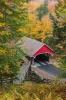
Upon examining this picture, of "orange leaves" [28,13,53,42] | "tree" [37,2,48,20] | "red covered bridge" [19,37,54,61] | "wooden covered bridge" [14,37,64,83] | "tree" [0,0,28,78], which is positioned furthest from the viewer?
"tree" [37,2,48,20]

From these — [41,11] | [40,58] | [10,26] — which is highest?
[10,26]

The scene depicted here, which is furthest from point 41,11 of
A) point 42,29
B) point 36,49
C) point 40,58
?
point 36,49

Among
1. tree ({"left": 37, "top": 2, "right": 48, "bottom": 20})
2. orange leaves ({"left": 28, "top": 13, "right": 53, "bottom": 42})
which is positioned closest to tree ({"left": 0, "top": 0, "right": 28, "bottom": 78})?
orange leaves ({"left": 28, "top": 13, "right": 53, "bottom": 42})

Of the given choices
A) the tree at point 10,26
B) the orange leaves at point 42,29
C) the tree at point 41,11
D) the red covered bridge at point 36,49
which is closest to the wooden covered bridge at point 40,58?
the red covered bridge at point 36,49

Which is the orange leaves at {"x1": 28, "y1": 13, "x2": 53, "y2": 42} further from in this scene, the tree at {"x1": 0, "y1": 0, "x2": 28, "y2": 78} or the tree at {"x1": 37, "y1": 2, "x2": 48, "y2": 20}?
the tree at {"x1": 0, "y1": 0, "x2": 28, "y2": 78}

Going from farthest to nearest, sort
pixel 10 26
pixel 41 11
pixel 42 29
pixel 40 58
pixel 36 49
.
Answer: pixel 41 11
pixel 42 29
pixel 40 58
pixel 36 49
pixel 10 26

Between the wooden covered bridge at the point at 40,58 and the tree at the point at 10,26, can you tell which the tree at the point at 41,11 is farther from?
the tree at the point at 10,26

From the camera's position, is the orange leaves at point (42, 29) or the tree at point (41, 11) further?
the tree at point (41, 11)

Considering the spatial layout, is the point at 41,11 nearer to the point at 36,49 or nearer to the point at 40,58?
the point at 40,58

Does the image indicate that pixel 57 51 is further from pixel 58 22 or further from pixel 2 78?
pixel 2 78
